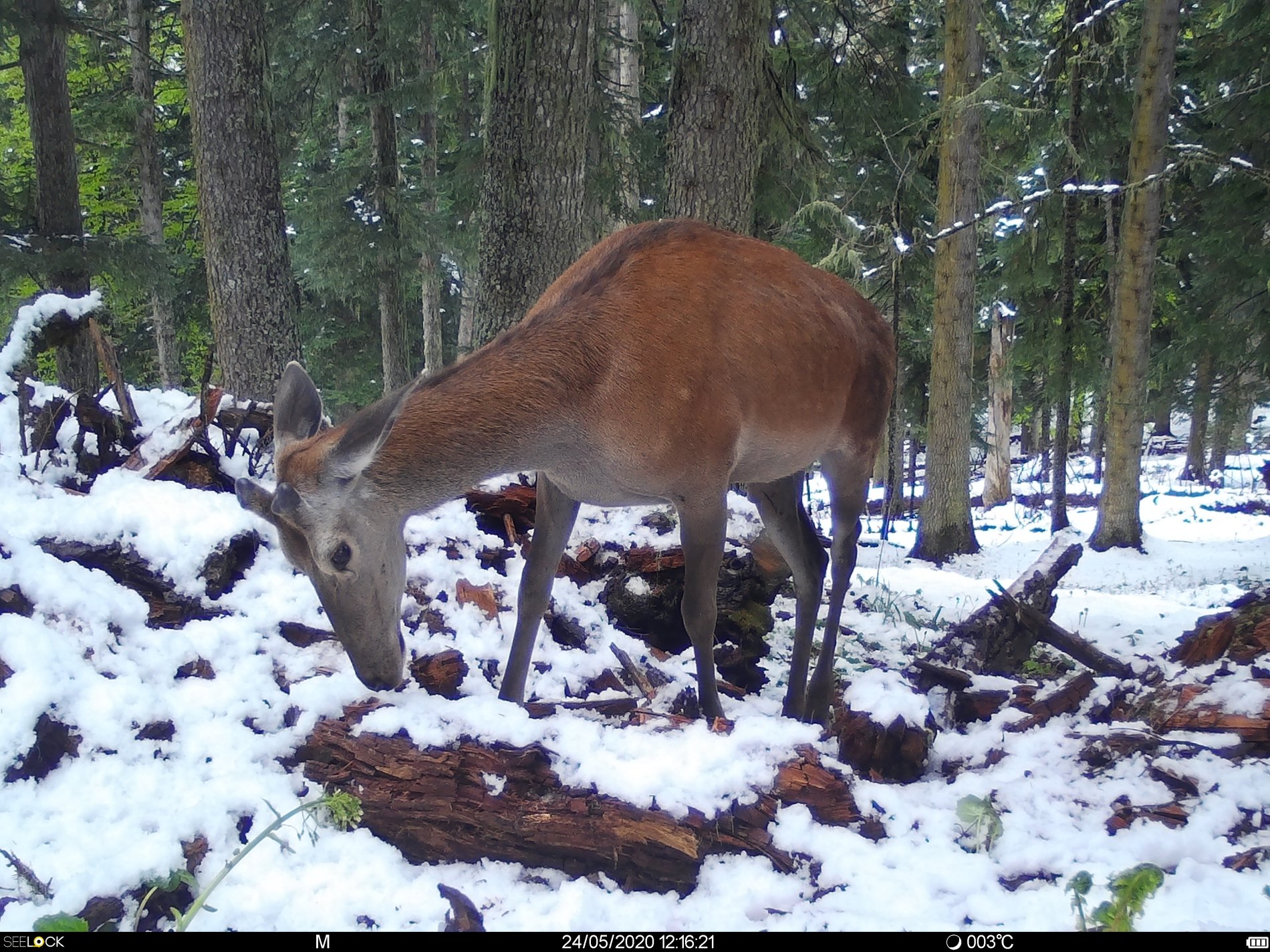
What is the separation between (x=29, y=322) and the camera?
16.3 feet

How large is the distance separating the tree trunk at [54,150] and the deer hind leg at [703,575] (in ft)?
32.6

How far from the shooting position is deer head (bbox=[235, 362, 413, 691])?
320 cm

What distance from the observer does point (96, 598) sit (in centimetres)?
355

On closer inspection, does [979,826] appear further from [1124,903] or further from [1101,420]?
[1101,420]

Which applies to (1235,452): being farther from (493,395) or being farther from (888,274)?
(493,395)

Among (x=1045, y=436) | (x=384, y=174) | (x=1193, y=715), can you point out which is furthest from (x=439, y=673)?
(x=1045, y=436)

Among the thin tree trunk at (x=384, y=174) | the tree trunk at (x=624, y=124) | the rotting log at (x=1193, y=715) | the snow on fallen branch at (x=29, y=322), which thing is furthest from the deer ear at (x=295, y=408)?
the thin tree trunk at (x=384, y=174)

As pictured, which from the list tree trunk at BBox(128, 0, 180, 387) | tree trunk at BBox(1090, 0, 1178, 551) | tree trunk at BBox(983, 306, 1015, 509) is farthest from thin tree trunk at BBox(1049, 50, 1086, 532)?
tree trunk at BBox(128, 0, 180, 387)

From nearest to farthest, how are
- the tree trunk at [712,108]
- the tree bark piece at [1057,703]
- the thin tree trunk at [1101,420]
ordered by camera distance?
the tree bark piece at [1057,703] < the tree trunk at [712,108] < the thin tree trunk at [1101,420]

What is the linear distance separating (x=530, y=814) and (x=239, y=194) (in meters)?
6.93

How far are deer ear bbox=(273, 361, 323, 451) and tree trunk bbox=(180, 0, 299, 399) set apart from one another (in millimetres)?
4670

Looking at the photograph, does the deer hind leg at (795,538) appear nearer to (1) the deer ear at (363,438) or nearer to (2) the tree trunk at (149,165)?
(1) the deer ear at (363,438)

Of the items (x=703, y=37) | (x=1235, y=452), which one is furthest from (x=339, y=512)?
(x=1235, y=452)

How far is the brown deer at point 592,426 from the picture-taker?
3.37 m
